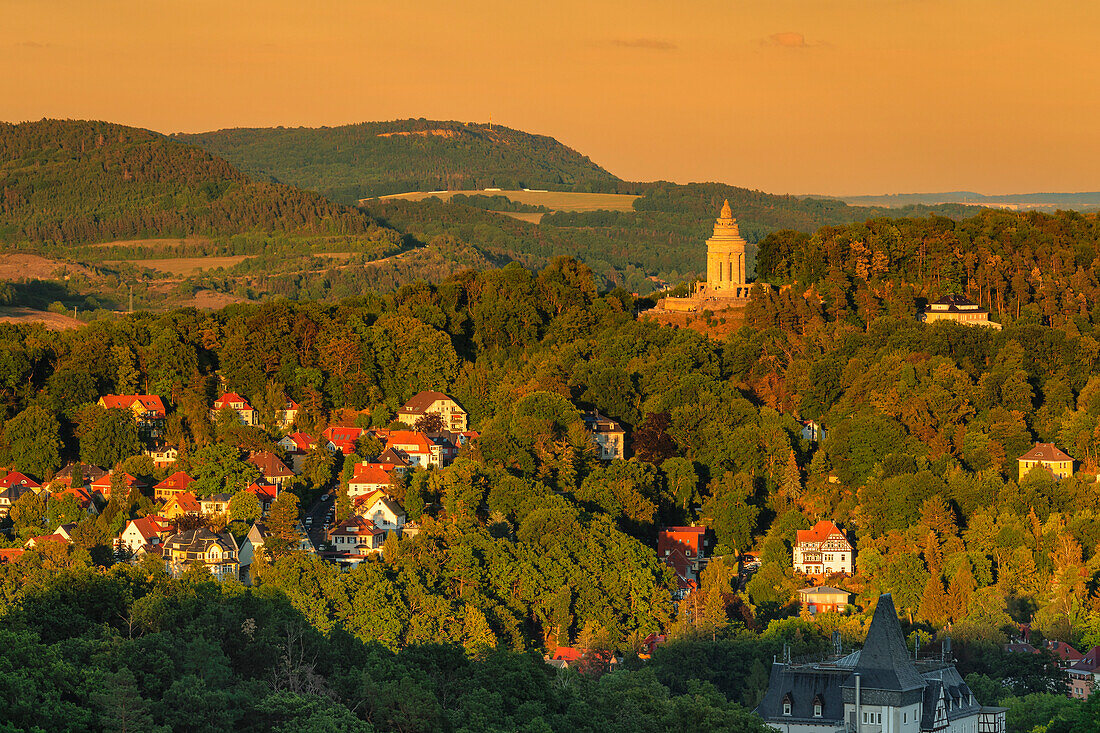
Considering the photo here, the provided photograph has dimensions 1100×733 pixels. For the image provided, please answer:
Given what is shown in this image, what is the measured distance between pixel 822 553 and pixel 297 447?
23.4 metres

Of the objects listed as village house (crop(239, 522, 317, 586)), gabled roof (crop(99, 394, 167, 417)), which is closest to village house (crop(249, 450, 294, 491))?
village house (crop(239, 522, 317, 586))

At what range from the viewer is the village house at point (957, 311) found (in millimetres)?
95562

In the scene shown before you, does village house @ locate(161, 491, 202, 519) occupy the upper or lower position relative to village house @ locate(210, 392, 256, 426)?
lower

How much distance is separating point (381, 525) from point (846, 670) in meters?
24.3

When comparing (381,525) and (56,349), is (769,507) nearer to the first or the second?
(381,525)

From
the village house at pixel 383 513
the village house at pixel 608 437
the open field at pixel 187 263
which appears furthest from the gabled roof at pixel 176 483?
the open field at pixel 187 263

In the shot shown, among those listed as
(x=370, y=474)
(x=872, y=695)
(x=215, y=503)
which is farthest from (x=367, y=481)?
(x=872, y=695)

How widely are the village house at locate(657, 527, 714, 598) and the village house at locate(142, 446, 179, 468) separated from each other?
20.3 metres

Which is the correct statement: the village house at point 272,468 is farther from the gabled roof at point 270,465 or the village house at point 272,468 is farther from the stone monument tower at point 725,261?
the stone monument tower at point 725,261

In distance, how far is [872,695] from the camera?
5506 cm

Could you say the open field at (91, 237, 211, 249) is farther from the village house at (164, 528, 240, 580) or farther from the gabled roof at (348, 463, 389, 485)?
the village house at (164, 528, 240, 580)

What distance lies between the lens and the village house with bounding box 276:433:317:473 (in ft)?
274

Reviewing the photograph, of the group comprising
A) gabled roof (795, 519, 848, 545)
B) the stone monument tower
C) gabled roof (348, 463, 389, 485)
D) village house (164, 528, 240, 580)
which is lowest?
gabled roof (795, 519, 848, 545)

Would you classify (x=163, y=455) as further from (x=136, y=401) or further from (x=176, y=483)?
(x=176, y=483)
